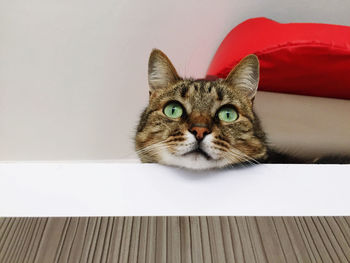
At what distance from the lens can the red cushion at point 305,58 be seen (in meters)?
0.79

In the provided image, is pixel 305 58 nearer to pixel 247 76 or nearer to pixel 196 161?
pixel 247 76

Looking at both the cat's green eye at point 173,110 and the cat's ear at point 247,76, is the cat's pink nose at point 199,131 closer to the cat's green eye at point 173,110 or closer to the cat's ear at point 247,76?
the cat's green eye at point 173,110

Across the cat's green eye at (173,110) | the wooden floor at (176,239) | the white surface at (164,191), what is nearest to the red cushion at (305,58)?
the cat's green eye at (173,110)

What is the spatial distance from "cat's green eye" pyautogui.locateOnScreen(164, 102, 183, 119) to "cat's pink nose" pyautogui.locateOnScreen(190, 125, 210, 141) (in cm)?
11

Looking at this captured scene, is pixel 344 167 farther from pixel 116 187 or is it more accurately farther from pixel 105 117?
pixel 105 117

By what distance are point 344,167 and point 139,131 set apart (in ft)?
1.76

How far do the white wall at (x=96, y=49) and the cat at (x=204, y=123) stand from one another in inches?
30.5

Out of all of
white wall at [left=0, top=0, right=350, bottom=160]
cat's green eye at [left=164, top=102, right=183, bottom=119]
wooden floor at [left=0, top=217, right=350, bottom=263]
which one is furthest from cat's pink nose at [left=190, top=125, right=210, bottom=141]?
white wall at [left=0, top=0, right=350, bottom=160]

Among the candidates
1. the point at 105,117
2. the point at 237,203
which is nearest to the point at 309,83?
the point at 237,203

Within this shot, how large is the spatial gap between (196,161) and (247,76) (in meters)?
0.34

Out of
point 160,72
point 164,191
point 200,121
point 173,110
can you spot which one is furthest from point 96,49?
point 164,191

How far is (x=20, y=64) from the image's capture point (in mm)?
1511

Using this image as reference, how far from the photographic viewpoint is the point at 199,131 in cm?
62

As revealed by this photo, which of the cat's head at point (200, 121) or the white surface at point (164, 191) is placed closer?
the white surface at point (164, 191)
